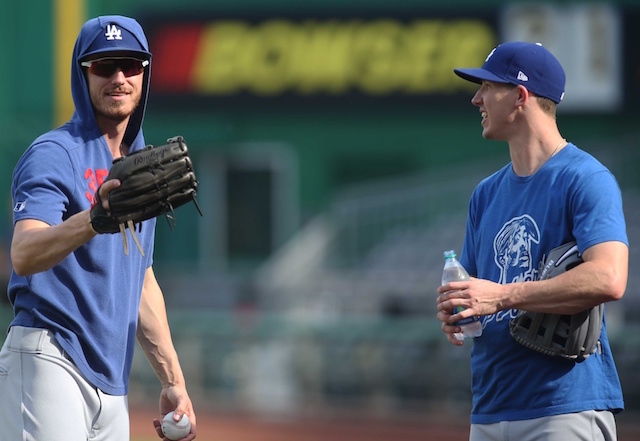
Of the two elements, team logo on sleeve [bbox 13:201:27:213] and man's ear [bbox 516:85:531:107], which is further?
man's ear [bbox 516:85:531:107]

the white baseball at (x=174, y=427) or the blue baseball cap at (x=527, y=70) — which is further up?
the blue baseball cap at (x=527, y=70)

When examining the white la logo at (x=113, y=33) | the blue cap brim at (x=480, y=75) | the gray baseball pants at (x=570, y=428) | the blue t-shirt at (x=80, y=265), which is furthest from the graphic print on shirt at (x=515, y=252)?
the white la logo at (x=113, y=33)

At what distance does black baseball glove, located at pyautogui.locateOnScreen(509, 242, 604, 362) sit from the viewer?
3498 millimetres

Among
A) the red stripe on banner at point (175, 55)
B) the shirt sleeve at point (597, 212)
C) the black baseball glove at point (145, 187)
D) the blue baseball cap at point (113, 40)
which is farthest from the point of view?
the red stripe on banner at point (175, 55)

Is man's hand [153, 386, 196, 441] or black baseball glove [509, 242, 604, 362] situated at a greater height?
black baseball glove [509, 242, 604, 362]

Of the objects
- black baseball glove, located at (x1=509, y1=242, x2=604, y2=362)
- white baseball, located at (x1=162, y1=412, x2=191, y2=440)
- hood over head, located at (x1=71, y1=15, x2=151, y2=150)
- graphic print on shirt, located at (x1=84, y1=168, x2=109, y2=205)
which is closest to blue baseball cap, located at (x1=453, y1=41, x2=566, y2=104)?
black baseball glove, located at (x1=509, y1=242, x2=604, y2=362)

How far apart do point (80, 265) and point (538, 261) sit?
1.56 metres

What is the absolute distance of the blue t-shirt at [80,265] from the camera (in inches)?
133

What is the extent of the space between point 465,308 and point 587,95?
51.9 ft

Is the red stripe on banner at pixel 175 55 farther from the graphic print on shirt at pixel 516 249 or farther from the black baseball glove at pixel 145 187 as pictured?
the black baseball glove at pixel 145 187

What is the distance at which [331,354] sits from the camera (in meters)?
13.6

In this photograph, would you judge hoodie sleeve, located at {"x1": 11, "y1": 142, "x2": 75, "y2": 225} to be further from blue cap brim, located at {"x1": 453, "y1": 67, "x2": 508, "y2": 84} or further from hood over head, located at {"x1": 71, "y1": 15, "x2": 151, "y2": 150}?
blue cap brim, located at {"x1": 453, "y1": 67, "x2": 508, "y2": 84}

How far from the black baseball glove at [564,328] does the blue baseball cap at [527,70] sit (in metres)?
0.60

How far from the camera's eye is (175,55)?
20.8 metres
